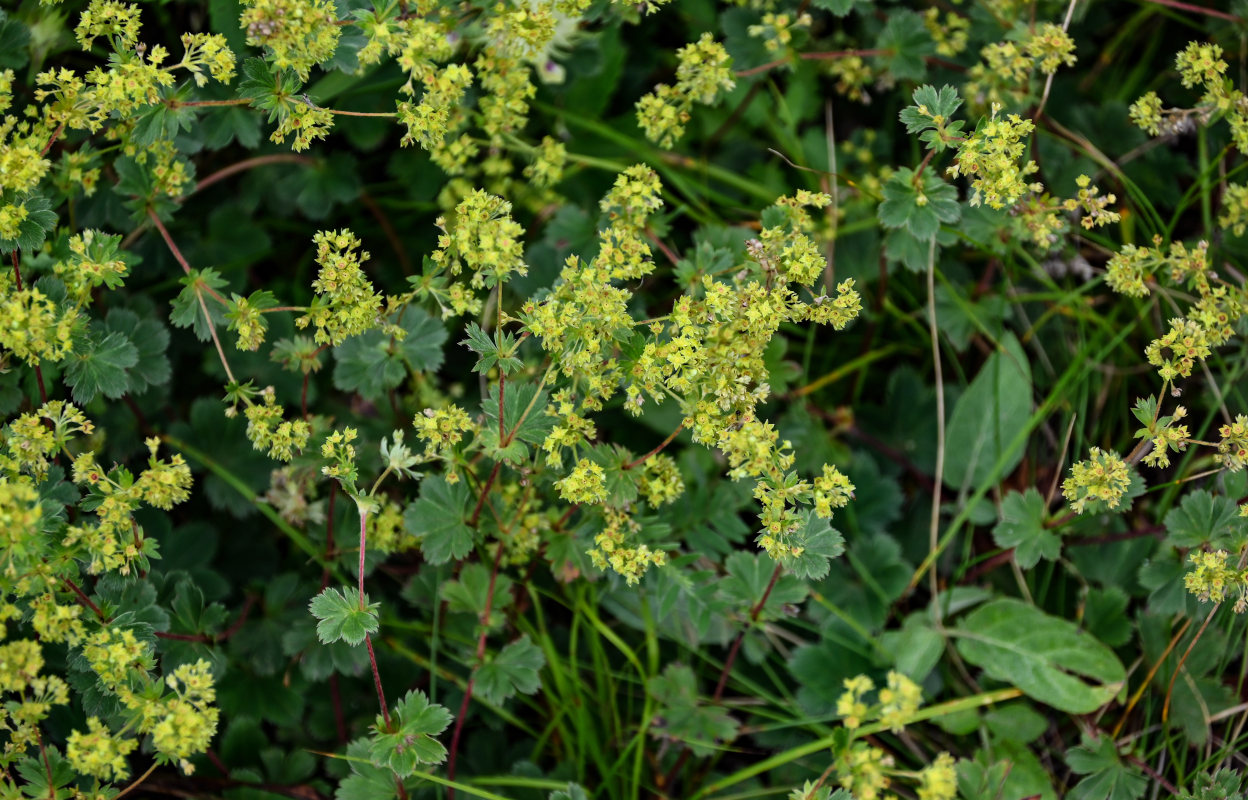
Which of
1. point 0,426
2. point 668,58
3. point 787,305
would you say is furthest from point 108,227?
point 787,305

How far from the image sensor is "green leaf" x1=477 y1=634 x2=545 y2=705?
8.30 feet

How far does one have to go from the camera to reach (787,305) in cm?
220

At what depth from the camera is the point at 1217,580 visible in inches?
85.8

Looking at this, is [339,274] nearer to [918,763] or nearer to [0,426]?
[0,426]

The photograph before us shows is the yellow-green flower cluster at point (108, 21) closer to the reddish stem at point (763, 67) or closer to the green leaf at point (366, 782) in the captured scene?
the reddish stem at point (763, 67)

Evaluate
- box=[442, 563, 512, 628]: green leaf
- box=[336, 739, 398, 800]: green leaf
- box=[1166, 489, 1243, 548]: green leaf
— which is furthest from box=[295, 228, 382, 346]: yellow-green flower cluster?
box=[1166, 489, 1243, 548]: green leaf

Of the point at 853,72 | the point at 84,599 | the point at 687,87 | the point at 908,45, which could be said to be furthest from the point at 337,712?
the point at 908,45

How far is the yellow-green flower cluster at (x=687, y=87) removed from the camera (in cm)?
254

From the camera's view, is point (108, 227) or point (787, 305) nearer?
point (787, 305)

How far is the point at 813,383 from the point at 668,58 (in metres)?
1.26

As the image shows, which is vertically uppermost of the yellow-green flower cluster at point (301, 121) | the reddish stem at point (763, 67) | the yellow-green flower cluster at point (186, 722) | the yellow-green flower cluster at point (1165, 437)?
the yellow-green flower cluster at point (301, 121)

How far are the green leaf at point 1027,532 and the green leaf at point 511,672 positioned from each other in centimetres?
131

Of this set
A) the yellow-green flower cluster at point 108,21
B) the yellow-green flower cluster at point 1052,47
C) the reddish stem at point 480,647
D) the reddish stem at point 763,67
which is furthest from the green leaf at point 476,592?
the yellow-green flower cluster at point 1052,47

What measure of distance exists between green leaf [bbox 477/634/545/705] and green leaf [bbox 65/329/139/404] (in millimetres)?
1151
